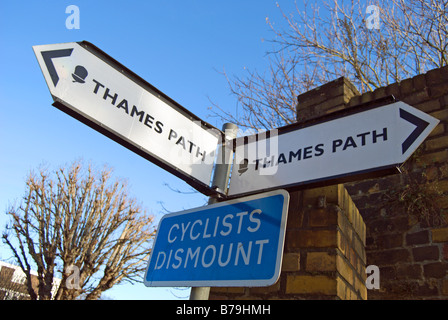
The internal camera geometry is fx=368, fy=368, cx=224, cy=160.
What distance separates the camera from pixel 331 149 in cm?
184

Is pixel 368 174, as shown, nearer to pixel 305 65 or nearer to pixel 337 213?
pixel 337 213

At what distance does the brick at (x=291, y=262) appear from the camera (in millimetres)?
2038

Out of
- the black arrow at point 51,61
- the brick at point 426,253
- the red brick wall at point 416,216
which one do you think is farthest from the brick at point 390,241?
the black arrow at point 51,61

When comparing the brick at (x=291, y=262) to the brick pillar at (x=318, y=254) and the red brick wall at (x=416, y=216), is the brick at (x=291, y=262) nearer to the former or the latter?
the brick pillar at (x=318, y=254)

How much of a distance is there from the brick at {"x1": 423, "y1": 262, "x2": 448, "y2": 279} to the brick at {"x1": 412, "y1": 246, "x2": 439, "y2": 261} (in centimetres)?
5

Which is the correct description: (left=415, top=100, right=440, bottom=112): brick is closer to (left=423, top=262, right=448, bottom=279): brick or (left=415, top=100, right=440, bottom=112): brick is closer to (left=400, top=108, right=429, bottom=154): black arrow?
(left=423, top=262, right=448, bottom=279): brick

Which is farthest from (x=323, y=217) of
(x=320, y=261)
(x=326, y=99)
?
(x=326, y=99)

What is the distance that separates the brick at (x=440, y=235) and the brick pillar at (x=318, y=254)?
2.00 feet

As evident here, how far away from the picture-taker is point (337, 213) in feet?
6.73

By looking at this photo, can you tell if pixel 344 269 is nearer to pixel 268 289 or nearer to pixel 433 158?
pixel 268 289

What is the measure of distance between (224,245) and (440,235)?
1683 mm

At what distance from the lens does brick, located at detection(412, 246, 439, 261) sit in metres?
2.45
